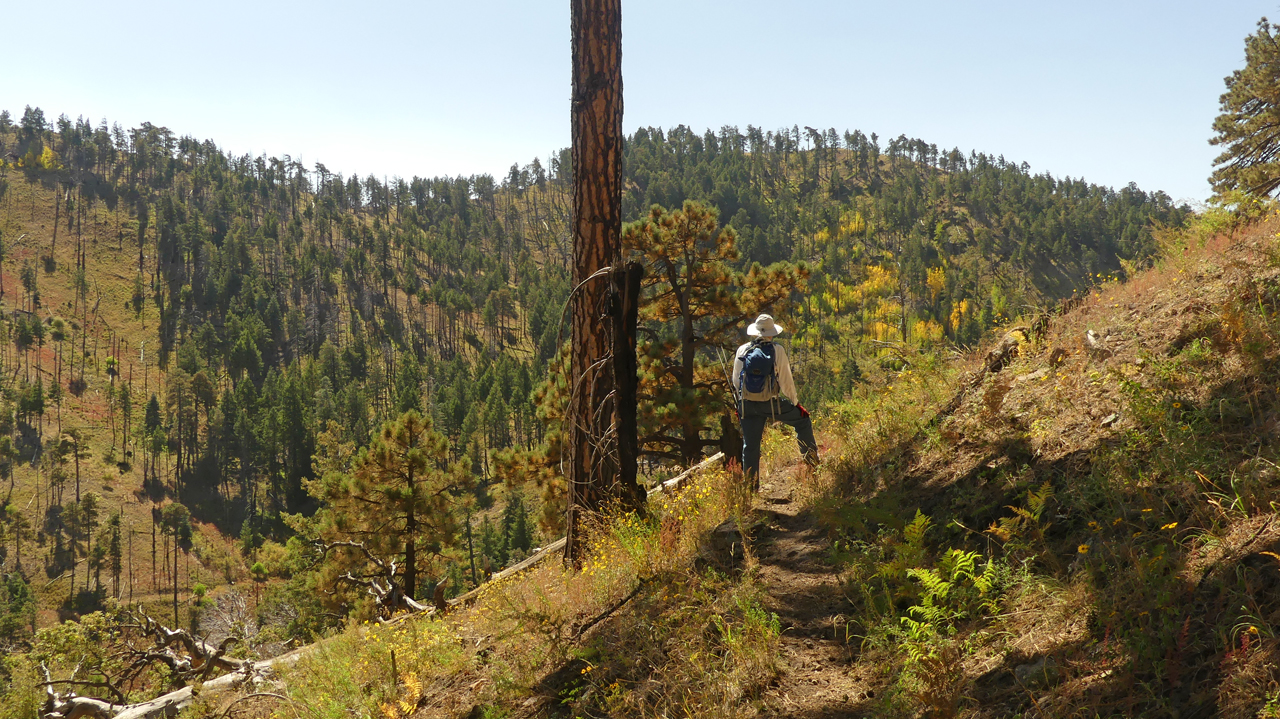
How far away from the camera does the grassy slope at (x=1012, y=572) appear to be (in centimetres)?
257

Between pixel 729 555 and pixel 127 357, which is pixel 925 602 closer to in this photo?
pixel 729 555

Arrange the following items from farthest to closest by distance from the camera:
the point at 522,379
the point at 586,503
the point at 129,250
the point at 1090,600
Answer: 1. the point at 129,250
2. the point at 522,379
3. the point at 586,503
4. the point at 1090,600

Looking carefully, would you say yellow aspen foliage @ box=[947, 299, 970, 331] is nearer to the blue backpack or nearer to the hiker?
the hiker

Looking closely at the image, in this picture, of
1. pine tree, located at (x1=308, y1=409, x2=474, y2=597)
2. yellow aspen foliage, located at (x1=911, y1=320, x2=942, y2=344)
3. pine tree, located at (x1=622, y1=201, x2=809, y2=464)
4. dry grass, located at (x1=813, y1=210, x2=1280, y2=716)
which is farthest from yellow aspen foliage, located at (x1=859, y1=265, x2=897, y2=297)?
dry grass, located at (x1=813, y1=210, x2=1280, y2=716)

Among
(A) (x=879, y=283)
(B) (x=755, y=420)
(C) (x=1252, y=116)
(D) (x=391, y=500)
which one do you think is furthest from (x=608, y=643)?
(A) (x=879, y=283)

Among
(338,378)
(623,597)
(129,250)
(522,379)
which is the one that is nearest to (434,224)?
(129,250)

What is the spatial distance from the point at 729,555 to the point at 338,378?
113m

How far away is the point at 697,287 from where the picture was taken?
15.6 metres

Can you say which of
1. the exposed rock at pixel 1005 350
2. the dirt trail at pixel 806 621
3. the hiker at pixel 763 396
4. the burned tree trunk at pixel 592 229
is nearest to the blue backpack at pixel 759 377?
the hiker at pixel 763 396

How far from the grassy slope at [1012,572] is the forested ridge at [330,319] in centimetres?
228

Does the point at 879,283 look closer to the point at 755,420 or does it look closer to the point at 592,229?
the point at 755,420

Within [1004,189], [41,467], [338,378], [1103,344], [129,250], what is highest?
[1004,189]

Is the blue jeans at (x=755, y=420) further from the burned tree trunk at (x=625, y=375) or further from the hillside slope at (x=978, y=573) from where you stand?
the burned tree trunk at (x=625, y=375)

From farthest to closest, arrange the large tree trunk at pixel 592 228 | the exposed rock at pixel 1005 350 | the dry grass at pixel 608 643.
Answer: the exposed rock at pixel 1005 350 < the large tree trunk at pixel 592 228 < the dry grass at pixel 608 643
